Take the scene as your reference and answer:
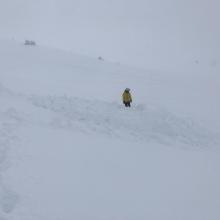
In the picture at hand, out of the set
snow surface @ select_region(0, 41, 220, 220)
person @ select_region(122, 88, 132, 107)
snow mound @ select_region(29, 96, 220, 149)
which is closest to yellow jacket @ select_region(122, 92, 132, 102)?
person @ select_region(122, 88, 132, 107)

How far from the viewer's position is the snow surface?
1227 cm

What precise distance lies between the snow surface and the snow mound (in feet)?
0.17

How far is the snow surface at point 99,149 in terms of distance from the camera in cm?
1227

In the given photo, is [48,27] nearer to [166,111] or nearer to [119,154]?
[166,111]

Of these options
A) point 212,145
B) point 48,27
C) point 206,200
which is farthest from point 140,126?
point 48,27

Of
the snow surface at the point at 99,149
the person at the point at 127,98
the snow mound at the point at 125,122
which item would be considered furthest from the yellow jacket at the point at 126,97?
the snow surface at the point at 99,149

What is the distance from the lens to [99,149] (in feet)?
52.1

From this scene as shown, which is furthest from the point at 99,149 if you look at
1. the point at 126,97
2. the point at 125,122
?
the point at 126,97

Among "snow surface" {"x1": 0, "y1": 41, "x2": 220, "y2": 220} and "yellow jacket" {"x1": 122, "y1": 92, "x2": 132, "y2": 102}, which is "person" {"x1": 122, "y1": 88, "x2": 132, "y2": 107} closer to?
"yellow jacket" {"x1": 122, "y1": 92, "x2": 132, "y2": 102}

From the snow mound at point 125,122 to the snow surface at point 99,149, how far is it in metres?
0.05

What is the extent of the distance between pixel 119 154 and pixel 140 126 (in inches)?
188

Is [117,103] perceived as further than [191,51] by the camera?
No

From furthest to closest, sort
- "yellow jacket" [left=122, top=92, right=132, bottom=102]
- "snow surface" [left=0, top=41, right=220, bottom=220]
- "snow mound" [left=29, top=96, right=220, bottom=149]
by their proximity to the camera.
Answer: "yellow jacket" [left=122, top=92, right=132, bottom=102] → "snow mound" [left=29, top=96, right=220, bottom=149] → "snow surface" [left=0, top=41, right=220, bottom=220]

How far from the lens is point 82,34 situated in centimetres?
9212
